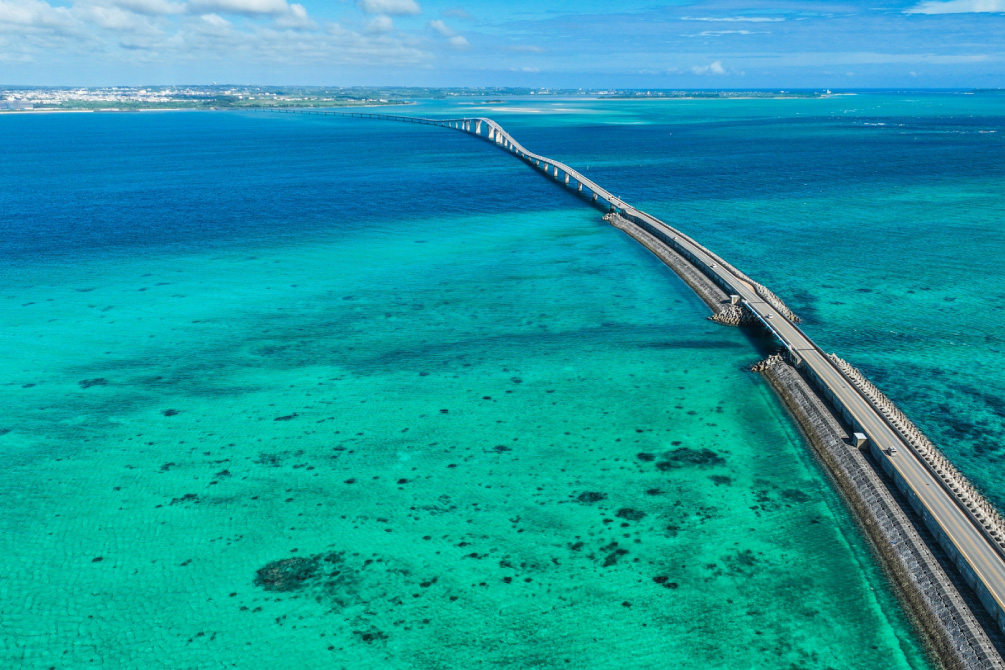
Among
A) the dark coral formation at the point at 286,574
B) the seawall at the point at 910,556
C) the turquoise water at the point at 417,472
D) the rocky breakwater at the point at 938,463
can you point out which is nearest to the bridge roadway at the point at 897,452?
the rocky breakwater at the point at 938,463

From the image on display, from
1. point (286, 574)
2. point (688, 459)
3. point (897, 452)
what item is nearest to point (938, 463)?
point (897, 452)

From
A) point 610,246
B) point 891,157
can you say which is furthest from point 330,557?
point 891,157

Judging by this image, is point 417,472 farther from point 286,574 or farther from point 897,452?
point 897,452

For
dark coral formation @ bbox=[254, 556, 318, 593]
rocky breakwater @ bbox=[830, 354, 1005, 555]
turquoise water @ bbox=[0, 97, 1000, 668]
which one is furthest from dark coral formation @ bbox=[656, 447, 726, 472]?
dark coral formation @ bbox=[254, 556, 318, 593]

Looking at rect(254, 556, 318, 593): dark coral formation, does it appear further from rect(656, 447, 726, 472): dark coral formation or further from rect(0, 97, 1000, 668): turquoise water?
rect(656, 447, 726, 472): dark coral formation

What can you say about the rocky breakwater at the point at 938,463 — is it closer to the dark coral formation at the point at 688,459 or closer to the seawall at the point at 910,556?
the seawall at the point at 910,556

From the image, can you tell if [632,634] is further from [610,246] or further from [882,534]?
[610,246]

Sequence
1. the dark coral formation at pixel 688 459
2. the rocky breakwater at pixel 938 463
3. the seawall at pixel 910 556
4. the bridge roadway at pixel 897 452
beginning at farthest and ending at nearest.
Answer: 1. the dark coral formation at pixel 688 459
2. the rocky breakwater at pixel 938 463
3. the bridge roadway at pixel 897 452
4. the seawall at pixel 910 556
